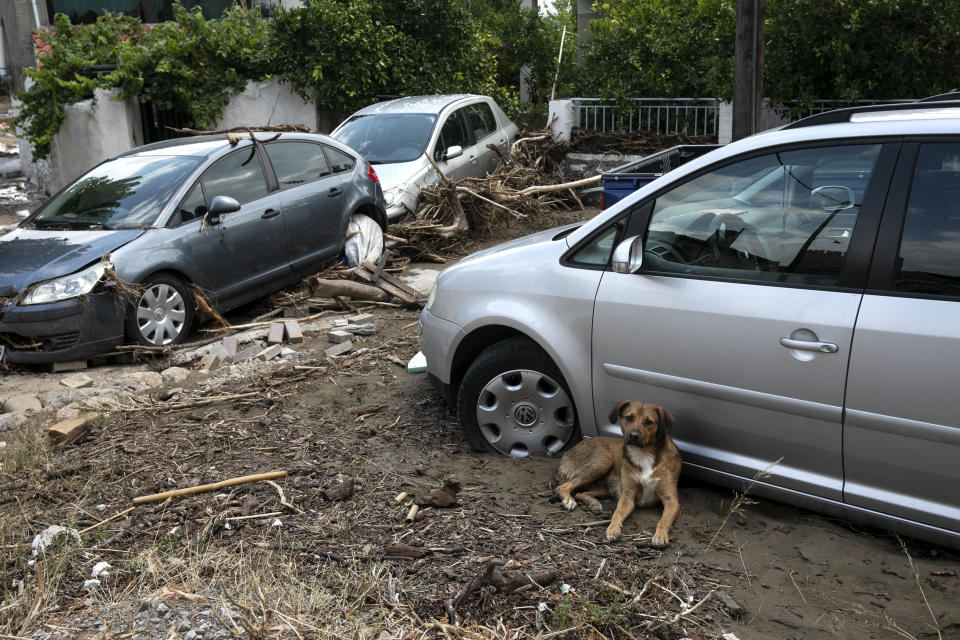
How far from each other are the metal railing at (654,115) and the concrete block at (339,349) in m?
8.07

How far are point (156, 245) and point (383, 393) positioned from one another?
267 centimetres

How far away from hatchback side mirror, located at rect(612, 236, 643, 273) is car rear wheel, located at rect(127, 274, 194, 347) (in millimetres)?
4560

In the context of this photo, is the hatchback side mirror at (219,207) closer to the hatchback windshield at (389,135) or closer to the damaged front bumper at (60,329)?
the damaged front bumper at (60,329)

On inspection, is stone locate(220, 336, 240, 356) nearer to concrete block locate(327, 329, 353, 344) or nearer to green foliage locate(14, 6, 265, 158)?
concrete block locate(327, 329, 353, 344)

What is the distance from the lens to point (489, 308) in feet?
14.4

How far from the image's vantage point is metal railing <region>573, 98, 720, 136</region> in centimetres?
1292

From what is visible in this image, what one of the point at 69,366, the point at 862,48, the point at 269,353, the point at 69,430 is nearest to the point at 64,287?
the point at 69,366

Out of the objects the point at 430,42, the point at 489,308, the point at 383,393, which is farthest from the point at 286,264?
the point at 430,42

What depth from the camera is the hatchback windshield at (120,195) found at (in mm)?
7328

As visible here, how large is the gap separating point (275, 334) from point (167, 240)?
120cm

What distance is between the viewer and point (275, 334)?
726 cm

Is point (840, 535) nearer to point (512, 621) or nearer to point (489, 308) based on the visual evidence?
point (512, 621)

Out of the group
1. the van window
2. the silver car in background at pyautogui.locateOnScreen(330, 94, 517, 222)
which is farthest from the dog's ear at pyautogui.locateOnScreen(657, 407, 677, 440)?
the silver car in background at pyautogui.locateOnScreen(330, 94, 517, 222)

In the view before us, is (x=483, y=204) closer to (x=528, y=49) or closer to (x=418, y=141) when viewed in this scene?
(x=418, y=141)
